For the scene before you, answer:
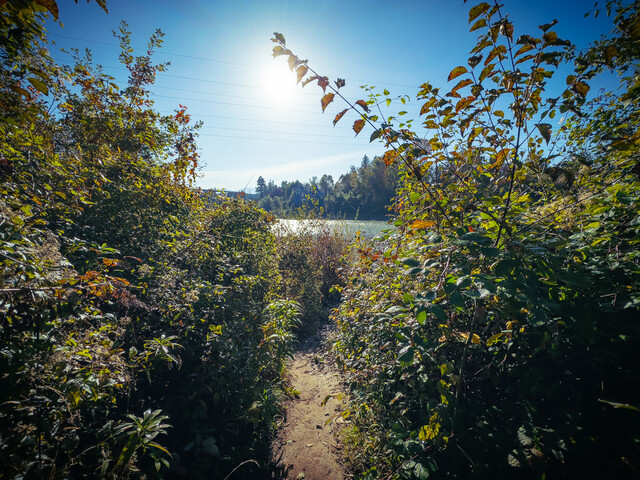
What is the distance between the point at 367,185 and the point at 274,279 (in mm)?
36358

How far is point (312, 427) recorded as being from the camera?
10.0ft

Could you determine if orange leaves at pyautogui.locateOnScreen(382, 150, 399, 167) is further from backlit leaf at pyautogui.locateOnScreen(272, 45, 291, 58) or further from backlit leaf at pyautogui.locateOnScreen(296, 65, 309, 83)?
backlit leaf at pyautogui.locateOnScreen(272, 45, 291, 58)

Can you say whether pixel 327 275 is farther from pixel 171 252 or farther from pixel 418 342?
pixel 418 342

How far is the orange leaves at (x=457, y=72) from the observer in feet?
4.19

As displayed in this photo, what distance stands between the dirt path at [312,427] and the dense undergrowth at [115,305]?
285mm

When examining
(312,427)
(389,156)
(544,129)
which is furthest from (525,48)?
(312,427)

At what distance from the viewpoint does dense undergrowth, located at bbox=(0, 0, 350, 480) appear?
1.36 m

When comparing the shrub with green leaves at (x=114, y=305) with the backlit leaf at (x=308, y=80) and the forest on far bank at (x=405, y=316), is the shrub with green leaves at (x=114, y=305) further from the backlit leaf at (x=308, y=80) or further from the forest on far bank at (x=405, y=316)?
the backlit leaf at (x=308, y=80)

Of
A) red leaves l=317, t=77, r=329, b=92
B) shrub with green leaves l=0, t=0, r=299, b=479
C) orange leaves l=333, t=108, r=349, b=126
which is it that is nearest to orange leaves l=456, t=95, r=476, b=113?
orange leaves l=333, t=108, r=349, b=126

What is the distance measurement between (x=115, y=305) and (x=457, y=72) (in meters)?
3.19

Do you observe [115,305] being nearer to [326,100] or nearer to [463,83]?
[326,100]

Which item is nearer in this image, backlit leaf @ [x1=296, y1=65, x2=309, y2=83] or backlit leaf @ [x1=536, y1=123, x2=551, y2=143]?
backlit leaf @ [x1=536, y1=123, x2=551, y2=143]

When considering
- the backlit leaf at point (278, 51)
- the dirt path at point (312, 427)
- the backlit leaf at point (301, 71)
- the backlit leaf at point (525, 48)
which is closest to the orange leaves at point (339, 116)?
the backlit leaf at point (301, 71)

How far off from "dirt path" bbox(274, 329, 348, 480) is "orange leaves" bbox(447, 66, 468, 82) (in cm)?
313
